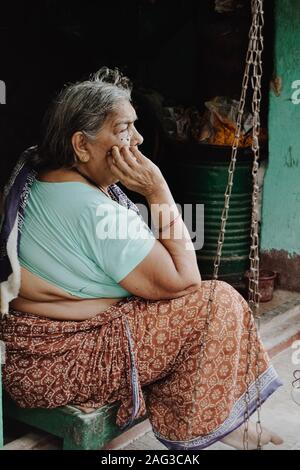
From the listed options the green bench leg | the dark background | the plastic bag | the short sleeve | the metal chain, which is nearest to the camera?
the metal chain

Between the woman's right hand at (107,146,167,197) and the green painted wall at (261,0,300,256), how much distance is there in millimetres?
2107

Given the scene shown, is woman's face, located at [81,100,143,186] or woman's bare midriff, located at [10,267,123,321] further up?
woman's face, located at [81,100,143,186]

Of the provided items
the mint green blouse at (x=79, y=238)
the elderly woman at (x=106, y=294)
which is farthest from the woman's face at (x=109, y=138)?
the mint green blouse at (x=79, y=238)

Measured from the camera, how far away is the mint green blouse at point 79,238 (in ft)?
9.28

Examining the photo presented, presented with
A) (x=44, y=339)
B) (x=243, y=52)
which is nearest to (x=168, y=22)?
(x=243, y=52)

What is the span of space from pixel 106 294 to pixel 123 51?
3859mm

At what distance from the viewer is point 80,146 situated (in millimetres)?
2914

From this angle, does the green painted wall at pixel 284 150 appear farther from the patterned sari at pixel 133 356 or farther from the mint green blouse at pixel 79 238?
the mint green blouse at pixel 79 238

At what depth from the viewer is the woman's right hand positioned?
2887mm

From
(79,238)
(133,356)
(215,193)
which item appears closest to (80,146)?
(79,238)

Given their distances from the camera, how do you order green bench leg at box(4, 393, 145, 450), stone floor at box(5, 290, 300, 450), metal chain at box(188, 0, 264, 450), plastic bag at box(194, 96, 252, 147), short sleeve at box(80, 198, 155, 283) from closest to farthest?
1. metal chain at box(188, 0, 264, 450)
2. short sleeve at box(80, 198, 155, 283)
3. green bench leg at box(4, 393, 145, 450)
4. stone floor at box(5, 290, 300, 450)
5. plastic bag at box(194, 96, 252, 147)

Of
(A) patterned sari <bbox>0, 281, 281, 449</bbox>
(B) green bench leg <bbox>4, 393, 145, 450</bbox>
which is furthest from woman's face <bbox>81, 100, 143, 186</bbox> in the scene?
(B) green bench leg <bbox>4, 393, 145, 450</bbox>

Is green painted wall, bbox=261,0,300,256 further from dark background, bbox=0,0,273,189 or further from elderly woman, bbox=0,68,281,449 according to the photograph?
elderly woman, bbox=0,68,281,449

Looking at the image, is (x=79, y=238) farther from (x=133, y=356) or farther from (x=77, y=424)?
(x=77, y=424)
